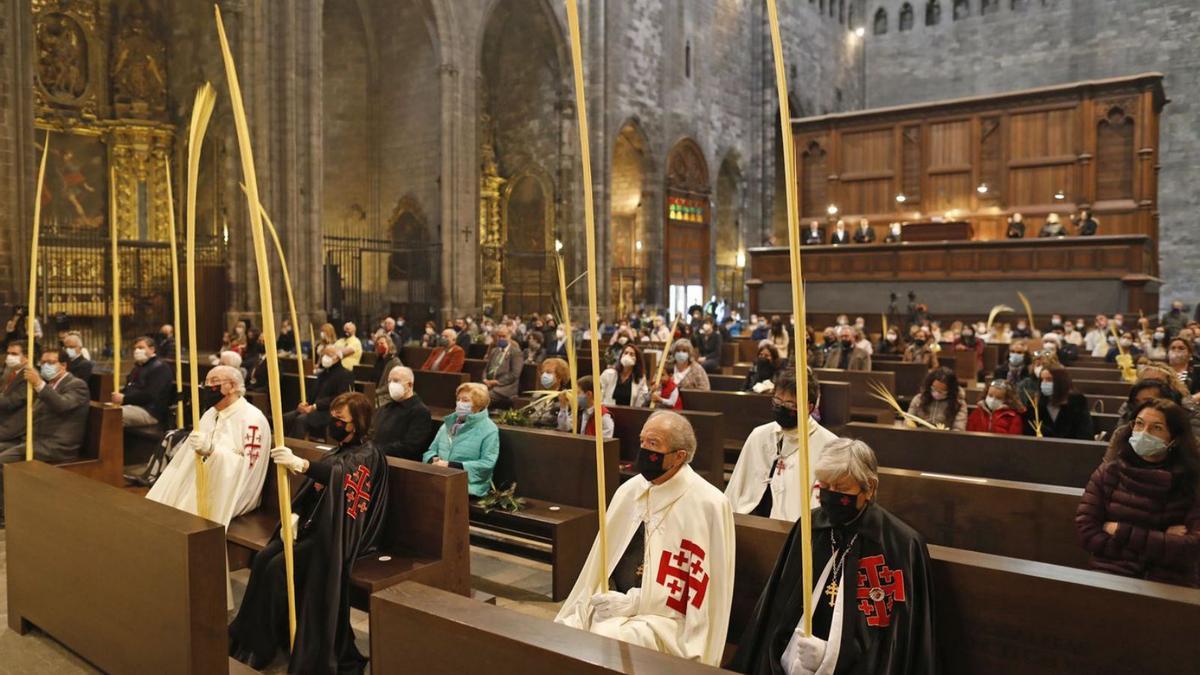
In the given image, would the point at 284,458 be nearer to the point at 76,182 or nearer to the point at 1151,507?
the point at 1151,507

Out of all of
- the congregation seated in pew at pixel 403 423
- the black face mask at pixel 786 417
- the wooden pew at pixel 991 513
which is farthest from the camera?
the congregation seated in pew at pixel 403 423

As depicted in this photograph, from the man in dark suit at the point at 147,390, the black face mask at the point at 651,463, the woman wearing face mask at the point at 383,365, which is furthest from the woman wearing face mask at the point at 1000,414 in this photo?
the man in dark suit at the point at 147,390

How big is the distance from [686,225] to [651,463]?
2549 cm

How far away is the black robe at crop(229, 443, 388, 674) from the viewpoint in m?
3.60

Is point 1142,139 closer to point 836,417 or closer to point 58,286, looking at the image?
point 836,417

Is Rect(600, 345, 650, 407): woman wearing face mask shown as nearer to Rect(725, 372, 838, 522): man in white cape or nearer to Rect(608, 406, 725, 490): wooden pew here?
Rect(608, 406, 725, 490): wooden pew

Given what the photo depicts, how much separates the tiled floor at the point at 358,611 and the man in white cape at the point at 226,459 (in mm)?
532

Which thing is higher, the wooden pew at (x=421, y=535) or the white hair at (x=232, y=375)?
the white hair at (x=232, y=375)

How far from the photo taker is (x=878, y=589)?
2549 millimetres

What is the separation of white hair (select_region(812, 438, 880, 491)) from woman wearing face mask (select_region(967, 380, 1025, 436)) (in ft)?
11.0

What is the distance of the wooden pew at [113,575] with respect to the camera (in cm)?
302

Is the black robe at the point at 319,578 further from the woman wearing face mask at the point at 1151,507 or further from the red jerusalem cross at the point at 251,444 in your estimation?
the woman wearing face mask at the point at 1151,507

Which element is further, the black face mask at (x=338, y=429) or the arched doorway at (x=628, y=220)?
the arched doorway at (x=628, y=220)

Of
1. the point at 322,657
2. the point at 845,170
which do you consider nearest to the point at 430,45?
the point at 845,170
